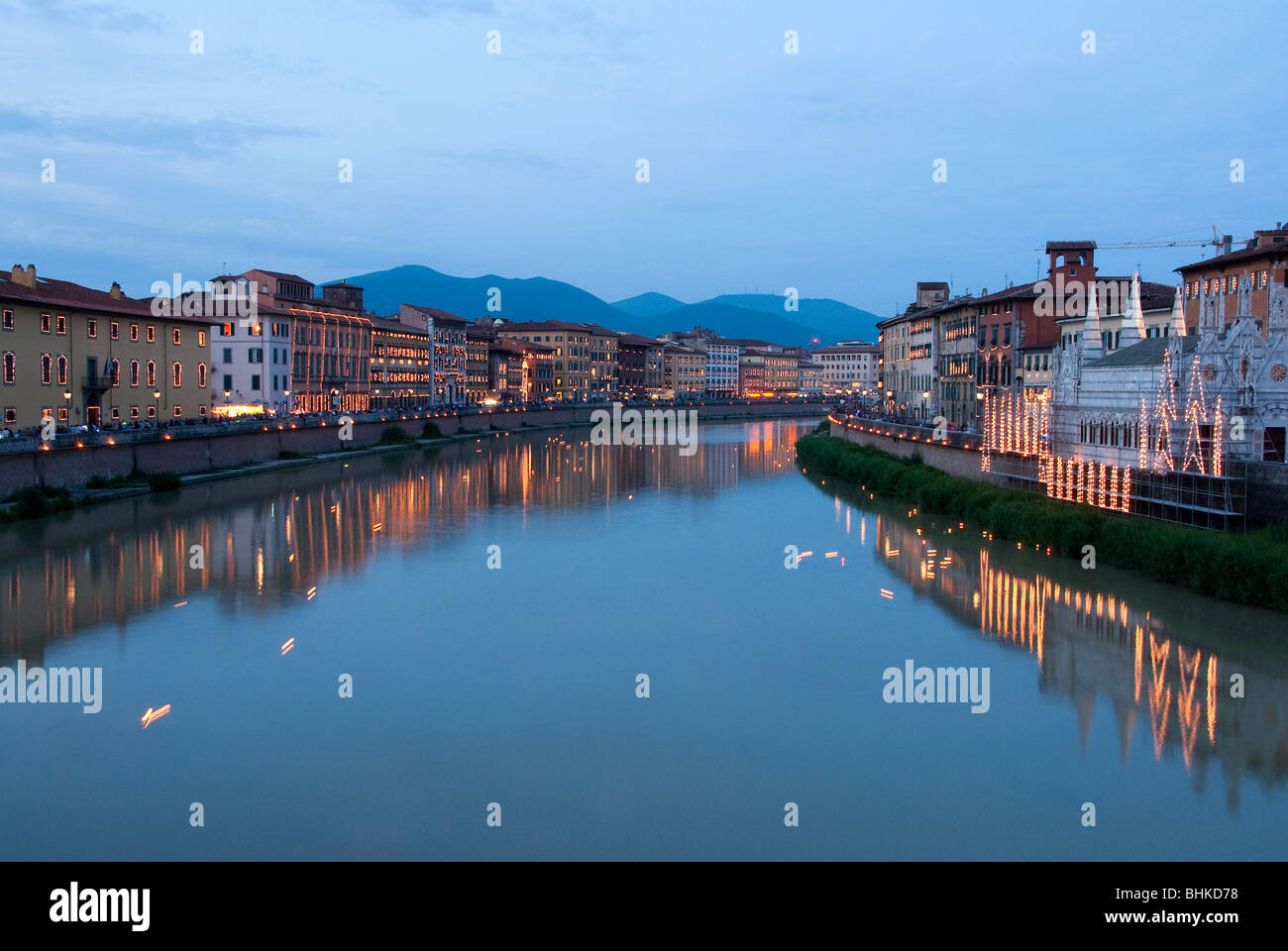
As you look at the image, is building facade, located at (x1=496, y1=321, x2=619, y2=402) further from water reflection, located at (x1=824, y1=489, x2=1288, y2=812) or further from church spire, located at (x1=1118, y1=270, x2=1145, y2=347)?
water reflection, located at (x1=824, y1=489, x2=1288, y2=812)

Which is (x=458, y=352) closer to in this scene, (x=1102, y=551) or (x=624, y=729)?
(x=1102, y=551)

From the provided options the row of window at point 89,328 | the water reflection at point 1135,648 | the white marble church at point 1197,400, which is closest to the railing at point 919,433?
the white marble church at point 1197,400

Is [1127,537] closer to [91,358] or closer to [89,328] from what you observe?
[91,358]

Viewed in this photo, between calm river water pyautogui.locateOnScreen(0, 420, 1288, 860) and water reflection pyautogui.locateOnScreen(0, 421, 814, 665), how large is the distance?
0.21 meters

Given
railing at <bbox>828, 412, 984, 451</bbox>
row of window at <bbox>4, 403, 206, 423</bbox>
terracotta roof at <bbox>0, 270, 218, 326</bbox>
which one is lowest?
railing at <bbox>828, 412, 984, 451</bbox>

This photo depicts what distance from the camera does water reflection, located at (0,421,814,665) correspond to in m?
23.3

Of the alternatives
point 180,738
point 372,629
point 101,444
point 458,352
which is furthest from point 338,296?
point 180,738

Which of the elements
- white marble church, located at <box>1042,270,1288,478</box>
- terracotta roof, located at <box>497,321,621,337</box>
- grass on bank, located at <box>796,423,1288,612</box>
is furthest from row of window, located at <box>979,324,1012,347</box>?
terracotta roof, located at <box>497,321,621,337</box>

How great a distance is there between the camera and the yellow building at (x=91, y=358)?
38.7m

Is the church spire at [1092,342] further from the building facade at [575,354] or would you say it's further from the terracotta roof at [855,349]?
the terracotta roof at [855,349]

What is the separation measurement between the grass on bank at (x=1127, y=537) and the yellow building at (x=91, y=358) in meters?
28.6

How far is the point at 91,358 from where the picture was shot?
4294 cm
